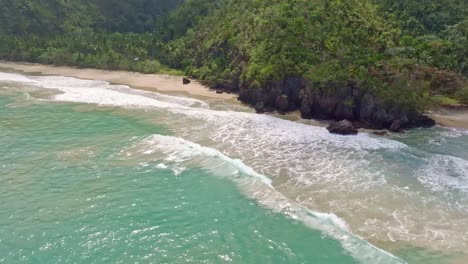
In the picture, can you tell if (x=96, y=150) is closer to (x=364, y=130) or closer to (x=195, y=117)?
(x=195, y=117)

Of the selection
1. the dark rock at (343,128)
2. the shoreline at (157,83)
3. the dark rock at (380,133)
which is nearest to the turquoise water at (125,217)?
the dark rock at (343,128)

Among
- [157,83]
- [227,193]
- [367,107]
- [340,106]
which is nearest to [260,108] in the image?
[340,106]

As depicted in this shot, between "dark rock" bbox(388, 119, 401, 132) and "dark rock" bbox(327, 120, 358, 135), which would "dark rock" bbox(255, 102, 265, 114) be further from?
"dark rock" bbox(388, 119, 401, 132)

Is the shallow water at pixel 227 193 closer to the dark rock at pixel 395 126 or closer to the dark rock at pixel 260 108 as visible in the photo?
the dark rock at pixel 395 126

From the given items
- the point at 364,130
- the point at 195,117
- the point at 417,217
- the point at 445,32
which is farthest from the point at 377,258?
the point at 445,32

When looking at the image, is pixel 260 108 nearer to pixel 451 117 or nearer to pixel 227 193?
pixel 451 117

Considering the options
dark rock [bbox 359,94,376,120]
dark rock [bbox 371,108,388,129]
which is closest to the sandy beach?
dark rock [bbox 359,94,376,120]
